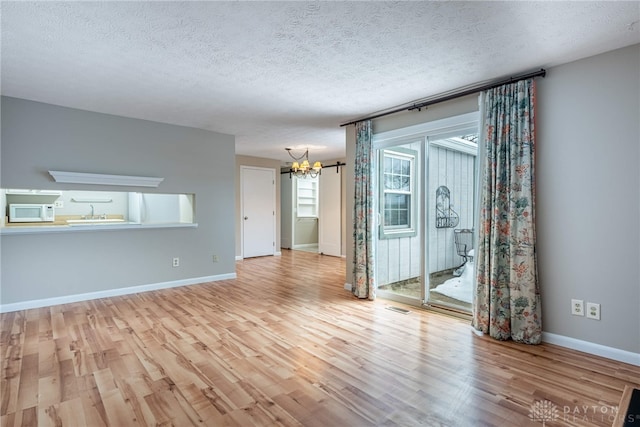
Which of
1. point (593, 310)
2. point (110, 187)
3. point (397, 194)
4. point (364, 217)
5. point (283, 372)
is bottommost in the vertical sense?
point (283, 372)

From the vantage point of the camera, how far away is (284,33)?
227 cm

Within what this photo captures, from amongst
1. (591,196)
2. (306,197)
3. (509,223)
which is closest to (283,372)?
(509,223)

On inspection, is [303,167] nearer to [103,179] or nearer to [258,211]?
[258,211]

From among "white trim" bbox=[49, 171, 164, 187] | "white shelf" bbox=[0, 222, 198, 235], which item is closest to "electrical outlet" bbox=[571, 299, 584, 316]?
"white shelf" bbox=[0, 222, 198, 235]

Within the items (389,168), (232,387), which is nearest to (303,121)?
(389,168)

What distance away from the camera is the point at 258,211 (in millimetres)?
7785

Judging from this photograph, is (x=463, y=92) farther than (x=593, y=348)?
Yes

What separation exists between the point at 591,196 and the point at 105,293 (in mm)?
5435

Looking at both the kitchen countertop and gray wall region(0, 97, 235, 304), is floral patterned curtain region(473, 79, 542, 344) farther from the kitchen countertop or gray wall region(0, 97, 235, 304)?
the kitchen countertop

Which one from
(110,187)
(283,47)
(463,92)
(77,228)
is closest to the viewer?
(283,47)

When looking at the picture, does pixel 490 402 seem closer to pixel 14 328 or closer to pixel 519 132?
pixel 519 132

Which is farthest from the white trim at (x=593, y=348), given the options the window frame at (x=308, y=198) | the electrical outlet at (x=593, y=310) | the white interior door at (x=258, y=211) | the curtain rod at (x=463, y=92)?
the window frame at (x=308, y=198)

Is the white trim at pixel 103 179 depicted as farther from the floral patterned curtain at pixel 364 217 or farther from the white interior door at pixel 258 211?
the white interior door at pixel 258 211

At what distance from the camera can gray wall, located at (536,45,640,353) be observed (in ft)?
8.01
